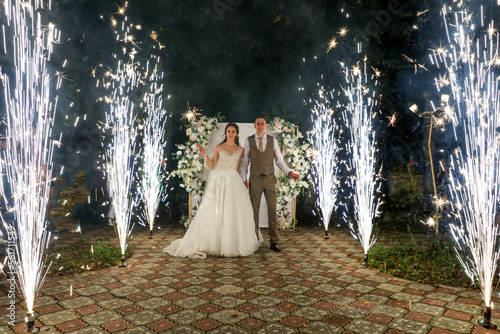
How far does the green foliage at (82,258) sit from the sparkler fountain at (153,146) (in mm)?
1617

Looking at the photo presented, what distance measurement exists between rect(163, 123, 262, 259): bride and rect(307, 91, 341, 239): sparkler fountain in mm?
2477

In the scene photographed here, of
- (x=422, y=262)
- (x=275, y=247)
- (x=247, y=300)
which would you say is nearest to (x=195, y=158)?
(x=275, y=247)

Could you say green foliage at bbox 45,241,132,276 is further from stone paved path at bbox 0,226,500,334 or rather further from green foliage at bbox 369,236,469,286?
green foliage at bbox 369,236,469,286

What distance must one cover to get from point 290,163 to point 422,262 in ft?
11.6

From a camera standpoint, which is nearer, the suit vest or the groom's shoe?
the groom's shoe

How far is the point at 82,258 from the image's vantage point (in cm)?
525

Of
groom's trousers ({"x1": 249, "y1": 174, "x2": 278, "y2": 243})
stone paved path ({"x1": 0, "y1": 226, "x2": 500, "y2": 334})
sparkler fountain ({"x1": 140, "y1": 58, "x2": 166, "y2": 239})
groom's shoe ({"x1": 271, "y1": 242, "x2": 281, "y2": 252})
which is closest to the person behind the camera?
stone paved path ({"x1": 0, "y1": 226, "x2": 500, "y2": 334})

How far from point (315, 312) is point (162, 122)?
21.9ft

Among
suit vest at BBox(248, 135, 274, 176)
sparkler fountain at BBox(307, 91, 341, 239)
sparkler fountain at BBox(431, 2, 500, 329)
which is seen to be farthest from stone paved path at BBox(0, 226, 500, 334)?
sparkler fountain at BBox(307, 91, 341, 239)

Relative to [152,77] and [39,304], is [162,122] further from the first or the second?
[39,304]

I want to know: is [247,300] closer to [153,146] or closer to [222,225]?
[222,225]

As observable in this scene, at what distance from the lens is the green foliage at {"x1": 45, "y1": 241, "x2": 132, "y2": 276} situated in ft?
15.3

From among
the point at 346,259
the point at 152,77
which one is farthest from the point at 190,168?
the point at 346,259

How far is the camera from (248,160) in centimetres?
617
